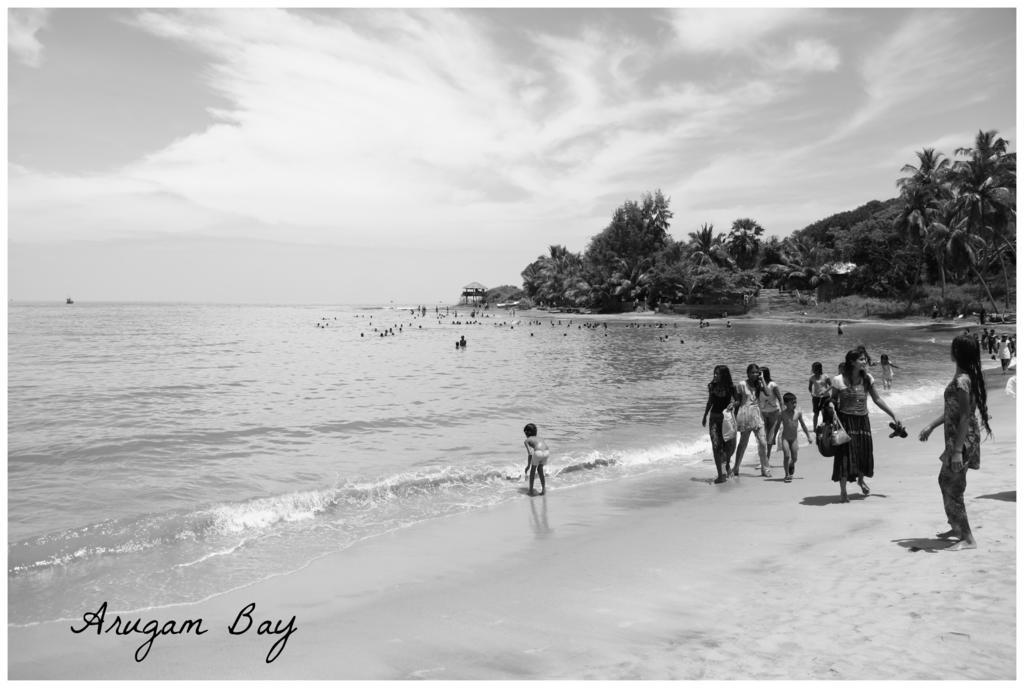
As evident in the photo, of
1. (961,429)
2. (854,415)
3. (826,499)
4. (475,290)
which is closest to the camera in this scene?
(961,429)

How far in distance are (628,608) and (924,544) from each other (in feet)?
9.68

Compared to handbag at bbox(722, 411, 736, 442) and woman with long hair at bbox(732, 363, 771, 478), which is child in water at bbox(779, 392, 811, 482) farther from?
handbag at bbox(722, 411, 736, 442)

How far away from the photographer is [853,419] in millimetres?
7367

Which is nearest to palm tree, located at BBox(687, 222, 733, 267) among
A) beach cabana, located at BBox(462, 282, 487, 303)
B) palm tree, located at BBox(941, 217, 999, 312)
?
palm tree, located at BBox(941, 217, 999, 312)

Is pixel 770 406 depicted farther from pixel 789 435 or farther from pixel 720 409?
pixel 720 409

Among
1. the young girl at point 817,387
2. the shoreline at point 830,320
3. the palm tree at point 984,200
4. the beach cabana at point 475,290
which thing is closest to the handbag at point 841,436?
the young girl at point 817,387

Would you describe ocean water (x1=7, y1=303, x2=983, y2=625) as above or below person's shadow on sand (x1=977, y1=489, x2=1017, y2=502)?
below

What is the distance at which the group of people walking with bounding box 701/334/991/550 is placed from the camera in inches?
211

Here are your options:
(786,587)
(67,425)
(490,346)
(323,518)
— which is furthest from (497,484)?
(490,346)

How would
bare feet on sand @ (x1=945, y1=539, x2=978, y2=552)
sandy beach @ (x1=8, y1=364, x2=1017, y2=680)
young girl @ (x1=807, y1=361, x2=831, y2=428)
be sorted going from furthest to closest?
1. young girl @ (x1=807, y1=361, x2=831, y2=428)
2. bare feet on sand @ (x1=945, y1=539, x2=978, y2=552)
3. sandy beach @ (x1=8, y1=364, x2=1017, y2=680)

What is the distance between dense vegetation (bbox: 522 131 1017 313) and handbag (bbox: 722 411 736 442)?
4898 cm

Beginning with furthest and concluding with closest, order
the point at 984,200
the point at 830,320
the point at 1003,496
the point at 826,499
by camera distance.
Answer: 1. the point at 830,320
2. the point at 984,200
3. the point at 826,499
4. the point at 1003,496

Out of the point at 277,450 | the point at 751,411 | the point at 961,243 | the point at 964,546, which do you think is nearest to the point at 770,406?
the point at 751,411

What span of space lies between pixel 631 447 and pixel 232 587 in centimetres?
852
